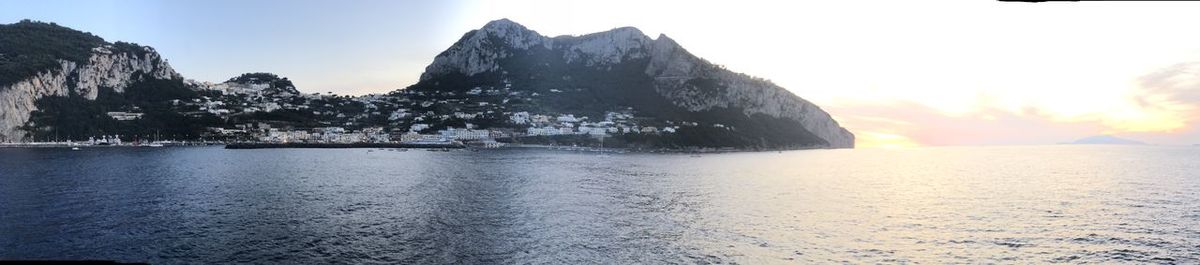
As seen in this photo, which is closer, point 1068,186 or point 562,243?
point 562,243

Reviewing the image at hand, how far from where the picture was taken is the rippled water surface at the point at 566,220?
35375 mm

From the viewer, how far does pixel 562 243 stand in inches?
1492

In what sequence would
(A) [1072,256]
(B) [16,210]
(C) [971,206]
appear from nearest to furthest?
1. (A) [1072,256]
2. (B) [16,210]
3. (C) [971,206]

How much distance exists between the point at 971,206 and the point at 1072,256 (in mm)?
25435

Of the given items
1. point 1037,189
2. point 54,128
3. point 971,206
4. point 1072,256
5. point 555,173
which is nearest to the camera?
point 1072,256

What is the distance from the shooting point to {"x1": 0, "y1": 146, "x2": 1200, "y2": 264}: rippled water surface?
35375 mm

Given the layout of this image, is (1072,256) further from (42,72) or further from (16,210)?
A: (42,72)

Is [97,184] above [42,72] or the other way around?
the other way around

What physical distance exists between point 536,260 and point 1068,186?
274ft

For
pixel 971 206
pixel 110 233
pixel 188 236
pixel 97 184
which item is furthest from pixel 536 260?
pixel 97 184

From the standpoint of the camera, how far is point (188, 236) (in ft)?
126

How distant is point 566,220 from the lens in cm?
4669

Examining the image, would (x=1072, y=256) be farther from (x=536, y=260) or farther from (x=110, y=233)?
(x=110, y=233)

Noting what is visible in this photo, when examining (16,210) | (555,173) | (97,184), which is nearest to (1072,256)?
(555,173)
